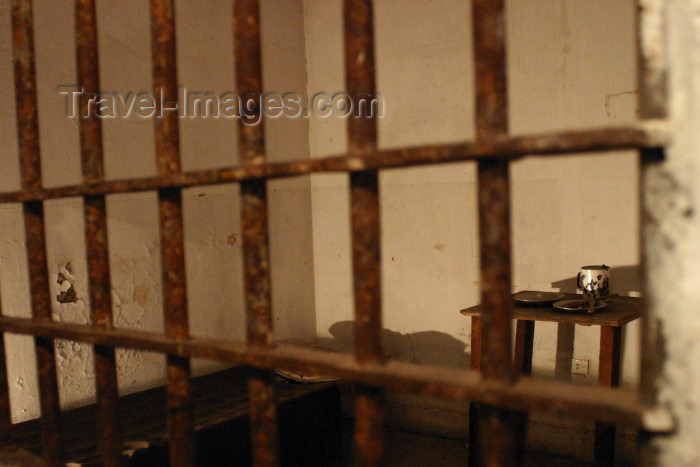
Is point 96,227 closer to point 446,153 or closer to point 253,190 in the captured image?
point 253,190

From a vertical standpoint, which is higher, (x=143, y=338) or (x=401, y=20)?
(x=401, y=20)

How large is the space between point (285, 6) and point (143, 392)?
6.86 feet

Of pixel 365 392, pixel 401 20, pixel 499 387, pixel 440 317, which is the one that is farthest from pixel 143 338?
pixel 401 20

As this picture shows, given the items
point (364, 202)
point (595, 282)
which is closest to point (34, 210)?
point (364, 202)

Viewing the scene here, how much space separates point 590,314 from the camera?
171 cm

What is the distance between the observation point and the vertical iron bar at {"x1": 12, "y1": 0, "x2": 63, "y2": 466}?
88 centimetres

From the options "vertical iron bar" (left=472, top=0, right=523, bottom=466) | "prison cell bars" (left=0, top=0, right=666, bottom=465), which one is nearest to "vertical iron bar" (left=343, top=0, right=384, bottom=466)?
"prison cell bars" (left=0, top=0, right=666, bottom=465)

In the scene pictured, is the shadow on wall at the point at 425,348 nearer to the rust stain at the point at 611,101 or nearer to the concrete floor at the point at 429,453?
the concrete floor at the point at 429,453

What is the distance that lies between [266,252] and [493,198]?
0.29m

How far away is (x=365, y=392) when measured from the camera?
23.0 inches

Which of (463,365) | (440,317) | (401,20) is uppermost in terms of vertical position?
(401,20)

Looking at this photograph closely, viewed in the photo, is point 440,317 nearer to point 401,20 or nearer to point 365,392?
point 401,20

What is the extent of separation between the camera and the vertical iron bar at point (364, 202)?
0.56m

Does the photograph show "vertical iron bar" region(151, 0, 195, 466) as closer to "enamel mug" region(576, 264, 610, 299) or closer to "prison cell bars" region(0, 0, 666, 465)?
"prison cell bars" region(0, 0, 666, 465)
